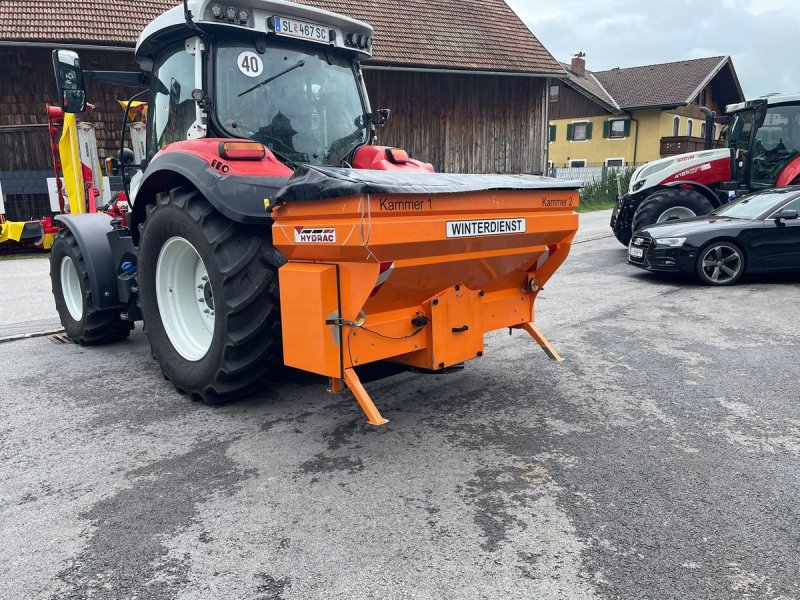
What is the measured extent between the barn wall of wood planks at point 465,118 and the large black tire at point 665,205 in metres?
9.18

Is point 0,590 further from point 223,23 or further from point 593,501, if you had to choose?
point 223,23

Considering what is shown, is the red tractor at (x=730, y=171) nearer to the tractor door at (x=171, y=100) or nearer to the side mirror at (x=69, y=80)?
the tractor door at (x=171, y=100)

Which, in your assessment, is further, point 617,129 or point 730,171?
point 617,129

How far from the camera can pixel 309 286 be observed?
122 inches

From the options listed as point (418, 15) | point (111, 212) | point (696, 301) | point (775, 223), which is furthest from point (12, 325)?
point (418, 15)

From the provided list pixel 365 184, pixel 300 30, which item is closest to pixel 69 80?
pixel 300 30

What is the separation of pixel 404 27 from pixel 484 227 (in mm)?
16308

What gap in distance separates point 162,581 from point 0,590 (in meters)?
0.57

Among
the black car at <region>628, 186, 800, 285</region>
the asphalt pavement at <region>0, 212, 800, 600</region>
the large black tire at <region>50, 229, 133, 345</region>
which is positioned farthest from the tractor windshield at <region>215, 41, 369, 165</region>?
the black car at <region>628, 186, 800, 285</region>

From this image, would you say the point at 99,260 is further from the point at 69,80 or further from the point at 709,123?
the point at 709,123

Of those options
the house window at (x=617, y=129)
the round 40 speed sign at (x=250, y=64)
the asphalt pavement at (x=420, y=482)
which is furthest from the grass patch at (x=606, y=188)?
the round 40 speed sign at (x=250, y=64)

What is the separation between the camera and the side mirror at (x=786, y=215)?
7.97m

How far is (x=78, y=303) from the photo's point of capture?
19.0ft

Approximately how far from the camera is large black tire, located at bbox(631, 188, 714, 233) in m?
10.2
